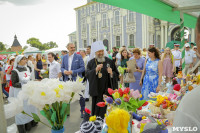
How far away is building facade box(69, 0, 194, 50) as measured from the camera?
1003 inches

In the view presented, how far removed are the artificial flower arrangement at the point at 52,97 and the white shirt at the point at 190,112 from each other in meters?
0.98

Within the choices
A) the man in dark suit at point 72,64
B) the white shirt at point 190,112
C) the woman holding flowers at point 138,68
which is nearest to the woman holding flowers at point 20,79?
the man in dark suit at point 72,64

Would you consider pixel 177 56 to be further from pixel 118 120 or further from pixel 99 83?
pixel 118 120

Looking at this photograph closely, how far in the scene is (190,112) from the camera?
548mm

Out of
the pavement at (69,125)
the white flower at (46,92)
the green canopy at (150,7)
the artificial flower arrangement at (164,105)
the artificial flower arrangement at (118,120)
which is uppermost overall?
the green canopy at (150,7)

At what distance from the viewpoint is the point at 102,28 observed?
99.2 feet

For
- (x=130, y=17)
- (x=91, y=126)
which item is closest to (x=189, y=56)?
(x=91, y=126)

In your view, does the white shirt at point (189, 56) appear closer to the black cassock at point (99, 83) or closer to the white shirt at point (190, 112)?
the black cassock at point (99, 83)

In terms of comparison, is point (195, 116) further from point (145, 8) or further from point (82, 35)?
point (82, 35)

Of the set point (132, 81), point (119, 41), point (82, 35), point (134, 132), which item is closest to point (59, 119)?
point (134, 132)

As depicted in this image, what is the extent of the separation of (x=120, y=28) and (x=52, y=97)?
27.7m

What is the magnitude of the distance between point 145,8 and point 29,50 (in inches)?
394

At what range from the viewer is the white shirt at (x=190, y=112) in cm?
54

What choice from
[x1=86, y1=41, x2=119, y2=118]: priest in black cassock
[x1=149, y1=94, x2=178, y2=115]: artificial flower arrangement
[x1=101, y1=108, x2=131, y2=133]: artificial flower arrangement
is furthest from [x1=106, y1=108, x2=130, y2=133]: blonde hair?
[x1=86, y1=41, x2=119, y2=118]: priest in black cassock
